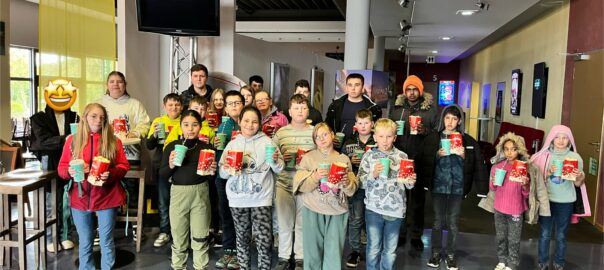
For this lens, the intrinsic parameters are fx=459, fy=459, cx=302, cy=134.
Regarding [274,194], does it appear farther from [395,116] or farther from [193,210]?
[395,116]

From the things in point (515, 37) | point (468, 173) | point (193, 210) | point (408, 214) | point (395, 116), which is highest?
point (515, 37)

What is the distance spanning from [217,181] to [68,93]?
1.60 meters

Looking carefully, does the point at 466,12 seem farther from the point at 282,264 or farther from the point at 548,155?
the point at 282,264

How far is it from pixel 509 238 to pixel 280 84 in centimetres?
464

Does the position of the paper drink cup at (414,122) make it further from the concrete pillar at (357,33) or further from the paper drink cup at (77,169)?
the concrete pillar at (357,33)

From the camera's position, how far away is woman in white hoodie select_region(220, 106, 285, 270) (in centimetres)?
329

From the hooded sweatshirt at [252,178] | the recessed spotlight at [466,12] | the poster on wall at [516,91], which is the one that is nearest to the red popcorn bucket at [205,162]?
the hooded sweatshirt at [252,178]

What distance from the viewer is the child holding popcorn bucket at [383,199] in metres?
3.21

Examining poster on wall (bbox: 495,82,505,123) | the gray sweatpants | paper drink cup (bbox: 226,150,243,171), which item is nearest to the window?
paper drink cup (bbox: 226,150,243,171)

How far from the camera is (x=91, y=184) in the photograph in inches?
129

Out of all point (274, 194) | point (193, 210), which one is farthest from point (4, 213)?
point (274, 194)

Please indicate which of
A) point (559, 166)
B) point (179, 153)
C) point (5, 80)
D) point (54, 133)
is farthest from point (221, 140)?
point (5, 80)

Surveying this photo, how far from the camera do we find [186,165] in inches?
136

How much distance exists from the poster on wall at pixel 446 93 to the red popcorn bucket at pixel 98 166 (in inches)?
673
